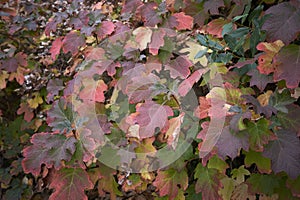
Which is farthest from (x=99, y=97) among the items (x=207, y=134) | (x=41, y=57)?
(x=41, y=57)

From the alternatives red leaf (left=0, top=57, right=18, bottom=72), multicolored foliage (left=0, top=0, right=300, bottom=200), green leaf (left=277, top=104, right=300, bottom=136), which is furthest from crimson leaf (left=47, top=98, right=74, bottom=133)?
red leaf (left=0, top=57, right=18, bottom=72)

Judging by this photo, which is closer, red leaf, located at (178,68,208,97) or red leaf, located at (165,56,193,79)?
red leaf, located at (178,68,208,97)

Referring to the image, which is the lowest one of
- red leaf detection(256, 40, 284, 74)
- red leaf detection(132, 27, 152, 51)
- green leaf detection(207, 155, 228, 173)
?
green leaf detection(207, 155, 228, 173)

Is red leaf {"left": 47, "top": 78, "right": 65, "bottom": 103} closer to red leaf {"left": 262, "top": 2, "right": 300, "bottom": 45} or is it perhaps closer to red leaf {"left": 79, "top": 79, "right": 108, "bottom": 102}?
red leaf {"left": 79, "top": 79, "right": 108, "bottom": 102}

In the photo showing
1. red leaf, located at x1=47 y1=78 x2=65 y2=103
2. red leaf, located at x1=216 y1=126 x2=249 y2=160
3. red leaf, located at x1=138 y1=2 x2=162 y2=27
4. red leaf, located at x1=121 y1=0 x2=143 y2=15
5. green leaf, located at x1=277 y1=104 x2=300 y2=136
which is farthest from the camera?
red leaf, located at x1=47 y1=78 x2=65 y2=103

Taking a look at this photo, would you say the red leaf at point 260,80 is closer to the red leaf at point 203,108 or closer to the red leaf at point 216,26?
the red leaf at point 203,108

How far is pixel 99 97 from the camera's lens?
5.22ft

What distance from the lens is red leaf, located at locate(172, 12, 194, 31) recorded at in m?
1.61

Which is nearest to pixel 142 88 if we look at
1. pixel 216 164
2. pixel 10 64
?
pixel 216 164

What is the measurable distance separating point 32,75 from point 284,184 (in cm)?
158

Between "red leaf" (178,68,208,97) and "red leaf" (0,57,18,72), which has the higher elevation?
"red leaf" (178,68,208,97)

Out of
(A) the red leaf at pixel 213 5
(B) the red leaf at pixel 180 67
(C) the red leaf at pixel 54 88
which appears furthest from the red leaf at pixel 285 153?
(C) the red leaf at pixel 54 88

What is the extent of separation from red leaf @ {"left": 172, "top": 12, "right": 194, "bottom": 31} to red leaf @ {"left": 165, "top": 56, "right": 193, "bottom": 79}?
14 cm

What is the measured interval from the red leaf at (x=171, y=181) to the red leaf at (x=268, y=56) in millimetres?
486
